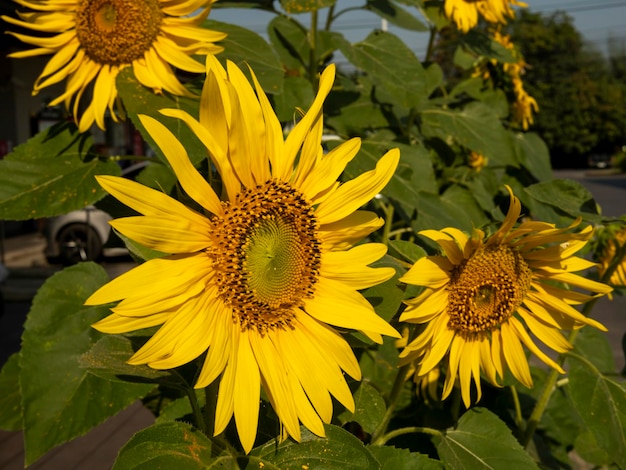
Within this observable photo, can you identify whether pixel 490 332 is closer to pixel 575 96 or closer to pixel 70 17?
pixel 70 17

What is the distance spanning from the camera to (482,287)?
86 cm

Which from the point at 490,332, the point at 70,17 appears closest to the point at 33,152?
the point at 70,17

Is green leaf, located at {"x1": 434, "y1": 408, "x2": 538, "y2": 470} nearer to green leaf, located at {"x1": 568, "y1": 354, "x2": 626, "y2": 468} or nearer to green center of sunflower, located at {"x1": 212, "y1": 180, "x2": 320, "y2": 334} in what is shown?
green leaf, located at {"x1": 568, "y1": 354, "x2": 626, "y2": 468}

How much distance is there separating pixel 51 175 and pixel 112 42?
184mm

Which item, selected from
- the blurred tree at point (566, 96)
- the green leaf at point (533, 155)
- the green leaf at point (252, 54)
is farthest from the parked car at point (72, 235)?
the blurred tree at point (566, 96)

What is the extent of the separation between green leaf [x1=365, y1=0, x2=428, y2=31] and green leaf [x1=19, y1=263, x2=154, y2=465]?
0.65 meters

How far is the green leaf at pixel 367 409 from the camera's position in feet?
2.68

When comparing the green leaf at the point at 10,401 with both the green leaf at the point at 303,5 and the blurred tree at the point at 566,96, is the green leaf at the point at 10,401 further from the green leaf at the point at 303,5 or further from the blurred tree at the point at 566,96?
the blurred tree at the point at 566,96

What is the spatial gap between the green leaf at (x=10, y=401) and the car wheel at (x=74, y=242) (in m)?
6.75

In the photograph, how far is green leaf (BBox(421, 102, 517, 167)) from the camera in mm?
1341

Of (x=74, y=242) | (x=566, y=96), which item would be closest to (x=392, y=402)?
(x=74, y=242)

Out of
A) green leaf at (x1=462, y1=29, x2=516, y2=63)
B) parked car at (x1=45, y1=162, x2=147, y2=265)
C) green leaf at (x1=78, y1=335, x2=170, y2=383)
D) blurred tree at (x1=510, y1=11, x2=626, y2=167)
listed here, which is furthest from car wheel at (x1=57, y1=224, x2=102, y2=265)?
blurred tree at (x1=510, y1=11, x2=626, y2=167)

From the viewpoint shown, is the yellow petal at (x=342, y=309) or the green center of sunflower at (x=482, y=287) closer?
the yellow petal at (x=342, y=309)

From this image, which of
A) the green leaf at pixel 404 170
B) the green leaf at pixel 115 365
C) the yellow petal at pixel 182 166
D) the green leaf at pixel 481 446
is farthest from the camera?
the green leaf at pixel 404 170
